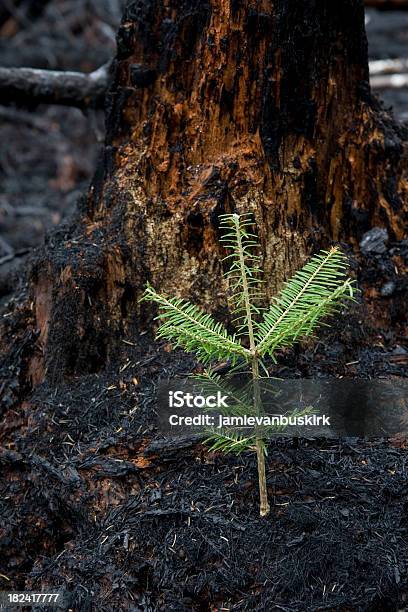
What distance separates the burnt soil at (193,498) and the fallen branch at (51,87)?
76.9 inches

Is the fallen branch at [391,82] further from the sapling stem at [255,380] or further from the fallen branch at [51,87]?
the sapling stem at [255,380]

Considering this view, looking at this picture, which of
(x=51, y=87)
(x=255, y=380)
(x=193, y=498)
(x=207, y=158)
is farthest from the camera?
(x=51, y=87)

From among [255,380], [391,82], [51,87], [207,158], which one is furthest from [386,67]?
[255,380]

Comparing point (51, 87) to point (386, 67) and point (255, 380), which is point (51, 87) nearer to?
point (255, 380)

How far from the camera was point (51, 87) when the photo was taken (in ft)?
13.9

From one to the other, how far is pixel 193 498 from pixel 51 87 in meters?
2.82

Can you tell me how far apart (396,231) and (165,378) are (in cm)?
106

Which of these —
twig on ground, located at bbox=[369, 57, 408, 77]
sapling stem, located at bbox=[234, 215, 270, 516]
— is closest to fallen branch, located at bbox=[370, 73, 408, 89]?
twig on ground, located at bbox=[369, 57, 408, 77]

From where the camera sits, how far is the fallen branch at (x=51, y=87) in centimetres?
416

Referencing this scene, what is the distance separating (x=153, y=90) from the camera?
2.70m

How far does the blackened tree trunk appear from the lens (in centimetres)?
255

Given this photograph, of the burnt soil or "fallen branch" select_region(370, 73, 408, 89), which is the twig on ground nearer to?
"fallen branch" select_region(370, 73, 408, 89)

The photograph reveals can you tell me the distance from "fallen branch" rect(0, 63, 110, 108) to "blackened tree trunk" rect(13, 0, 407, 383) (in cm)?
159

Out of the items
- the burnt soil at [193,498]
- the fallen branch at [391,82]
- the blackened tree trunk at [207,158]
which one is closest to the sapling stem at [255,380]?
the burnt soil at [193,498]
